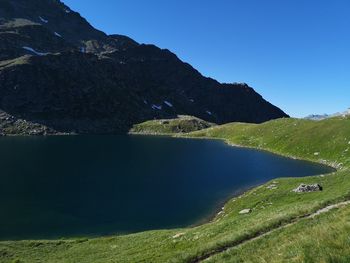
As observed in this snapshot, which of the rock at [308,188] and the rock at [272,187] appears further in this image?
the rock at [272,187]

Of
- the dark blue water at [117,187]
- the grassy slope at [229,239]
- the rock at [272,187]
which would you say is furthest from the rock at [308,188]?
the dark blue water at [117,187]

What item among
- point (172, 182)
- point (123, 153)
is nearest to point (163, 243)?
point (172, 182)

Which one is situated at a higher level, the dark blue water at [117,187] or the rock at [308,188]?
the rock at [308,188]

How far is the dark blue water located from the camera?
58.4 meters

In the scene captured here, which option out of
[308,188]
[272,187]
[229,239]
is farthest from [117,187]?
[229,239]

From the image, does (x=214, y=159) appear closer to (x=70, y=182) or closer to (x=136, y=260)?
(x=70, y=182)

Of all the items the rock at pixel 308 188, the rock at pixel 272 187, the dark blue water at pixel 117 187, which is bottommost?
the dark blue water at pixel 117 187

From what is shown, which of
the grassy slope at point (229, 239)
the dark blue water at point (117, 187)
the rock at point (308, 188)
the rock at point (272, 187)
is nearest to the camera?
the grassy slope at point (229, 239)

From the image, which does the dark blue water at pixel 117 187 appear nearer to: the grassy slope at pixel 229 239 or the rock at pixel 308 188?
the grassy slope at pixel 229 239

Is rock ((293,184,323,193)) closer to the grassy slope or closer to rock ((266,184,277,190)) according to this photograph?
the grassy slope

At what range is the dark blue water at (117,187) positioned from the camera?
58.4 m

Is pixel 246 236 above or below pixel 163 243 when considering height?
above

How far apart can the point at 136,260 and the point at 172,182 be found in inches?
2225

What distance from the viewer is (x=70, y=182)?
8700cm
